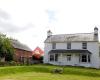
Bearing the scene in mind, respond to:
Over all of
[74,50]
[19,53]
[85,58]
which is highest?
[74,50]

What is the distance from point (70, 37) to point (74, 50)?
4567 millimetres

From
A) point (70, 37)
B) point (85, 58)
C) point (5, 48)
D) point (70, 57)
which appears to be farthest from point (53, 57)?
point (5, 48)

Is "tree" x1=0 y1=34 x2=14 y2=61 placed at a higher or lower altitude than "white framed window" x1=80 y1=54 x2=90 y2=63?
higher

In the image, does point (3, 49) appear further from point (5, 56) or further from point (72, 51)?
point (72, 51)

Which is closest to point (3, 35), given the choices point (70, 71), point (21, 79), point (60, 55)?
point (60, 55)

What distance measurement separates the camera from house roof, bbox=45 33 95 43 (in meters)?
59.5

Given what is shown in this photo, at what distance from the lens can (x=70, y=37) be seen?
62219 millimetres

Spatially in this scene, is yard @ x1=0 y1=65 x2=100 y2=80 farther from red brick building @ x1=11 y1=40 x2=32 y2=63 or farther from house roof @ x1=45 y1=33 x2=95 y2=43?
red brick building @ x1=11 y1=40 x2=32 y2=63

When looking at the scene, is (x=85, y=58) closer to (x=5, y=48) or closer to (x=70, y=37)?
(x=70, y=37)

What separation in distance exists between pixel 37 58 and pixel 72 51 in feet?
54.0

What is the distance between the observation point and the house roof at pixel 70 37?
59.5 m

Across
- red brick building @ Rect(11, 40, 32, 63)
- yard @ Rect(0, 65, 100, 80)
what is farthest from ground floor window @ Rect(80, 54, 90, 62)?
red brick building @ Rect(11, 40, 32, 63)

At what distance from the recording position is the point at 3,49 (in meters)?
53.2

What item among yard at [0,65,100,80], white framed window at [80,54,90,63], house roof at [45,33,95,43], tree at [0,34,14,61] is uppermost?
house roof at [45,33,95,43]
